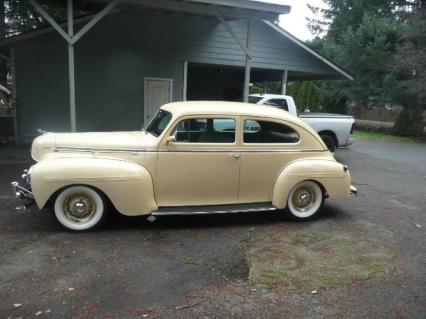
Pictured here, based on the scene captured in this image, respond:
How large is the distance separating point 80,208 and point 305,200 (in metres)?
3.29

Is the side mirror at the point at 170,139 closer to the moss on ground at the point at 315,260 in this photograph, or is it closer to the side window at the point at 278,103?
the moss on ground at the point at 315,260

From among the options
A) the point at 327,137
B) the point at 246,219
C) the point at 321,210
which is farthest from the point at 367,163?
the point at 246,219

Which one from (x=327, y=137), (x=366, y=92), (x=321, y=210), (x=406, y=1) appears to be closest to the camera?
(x=321, y=210)

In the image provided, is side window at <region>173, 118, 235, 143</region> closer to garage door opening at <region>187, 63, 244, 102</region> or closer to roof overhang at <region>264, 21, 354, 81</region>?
roof overhang at <region>264, 21, 354, 81</region>

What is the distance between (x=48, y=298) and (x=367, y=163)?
10753mm

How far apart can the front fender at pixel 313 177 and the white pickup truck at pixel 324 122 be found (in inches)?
221

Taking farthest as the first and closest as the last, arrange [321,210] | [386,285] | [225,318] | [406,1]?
1. [406,1]
2. [321,210]
3. [386,285]
4. [225,318]

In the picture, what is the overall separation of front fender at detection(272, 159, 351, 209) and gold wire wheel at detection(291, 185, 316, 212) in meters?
0.21

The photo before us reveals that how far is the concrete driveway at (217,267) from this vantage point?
3.62m

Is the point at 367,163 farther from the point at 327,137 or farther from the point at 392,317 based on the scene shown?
the point at 392,317

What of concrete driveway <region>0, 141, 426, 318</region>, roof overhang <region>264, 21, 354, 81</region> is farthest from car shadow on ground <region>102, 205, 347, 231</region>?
roof overhang <region>264, 21, 354, 81</region>

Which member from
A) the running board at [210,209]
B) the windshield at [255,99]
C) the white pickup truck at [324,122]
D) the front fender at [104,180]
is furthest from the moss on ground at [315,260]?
the windshield at [255,99]

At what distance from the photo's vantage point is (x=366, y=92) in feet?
78.6

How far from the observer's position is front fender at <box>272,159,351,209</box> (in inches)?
234
